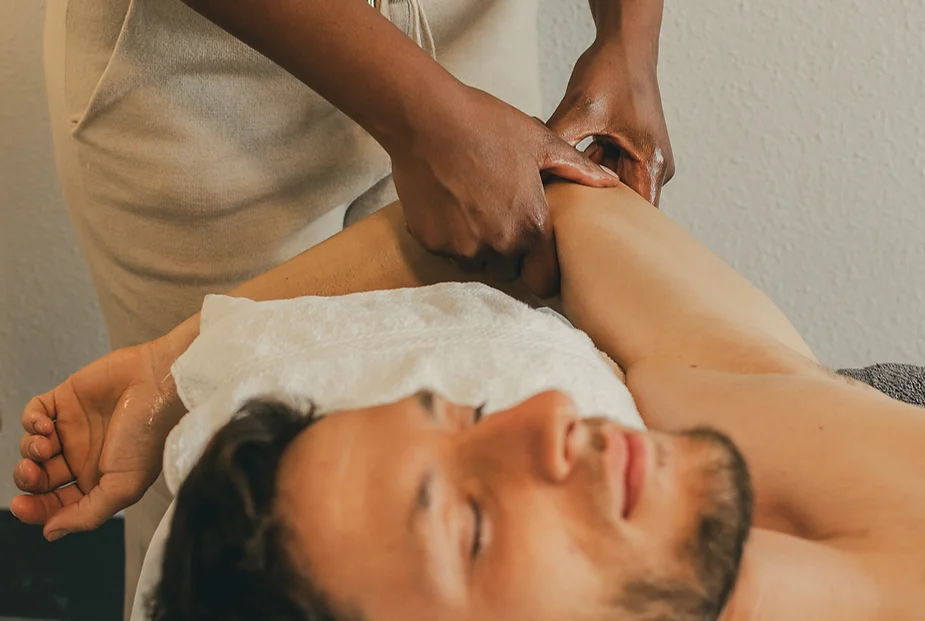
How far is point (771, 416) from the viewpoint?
551 mm

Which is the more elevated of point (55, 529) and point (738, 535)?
point (738, 535)

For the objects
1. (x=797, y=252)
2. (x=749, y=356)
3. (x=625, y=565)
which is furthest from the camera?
(x=797, y=252)

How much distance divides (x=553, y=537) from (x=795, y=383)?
223 mm

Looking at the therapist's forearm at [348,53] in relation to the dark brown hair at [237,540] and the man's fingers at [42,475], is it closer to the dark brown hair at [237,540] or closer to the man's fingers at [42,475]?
the dark brown hair at [237,540]

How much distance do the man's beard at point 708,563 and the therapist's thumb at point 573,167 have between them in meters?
0.35

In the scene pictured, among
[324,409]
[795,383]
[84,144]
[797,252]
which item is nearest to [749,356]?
[795,383]

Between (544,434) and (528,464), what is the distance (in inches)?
0.8

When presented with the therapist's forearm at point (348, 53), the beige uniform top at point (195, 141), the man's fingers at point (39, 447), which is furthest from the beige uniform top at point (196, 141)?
the man's fingers at point (39, 447)

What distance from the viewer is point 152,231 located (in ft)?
2.67

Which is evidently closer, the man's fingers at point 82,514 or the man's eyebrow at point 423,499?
the man's eyebrow at point 423,499

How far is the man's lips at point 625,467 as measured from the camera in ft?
1.58

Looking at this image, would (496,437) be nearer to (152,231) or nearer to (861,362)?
(152,231)

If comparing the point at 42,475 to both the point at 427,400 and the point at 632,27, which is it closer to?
the point at 427,400

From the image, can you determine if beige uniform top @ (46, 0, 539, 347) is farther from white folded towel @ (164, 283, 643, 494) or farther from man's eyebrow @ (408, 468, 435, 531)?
man's eyebrow @ (408, 468, 435, 531)
